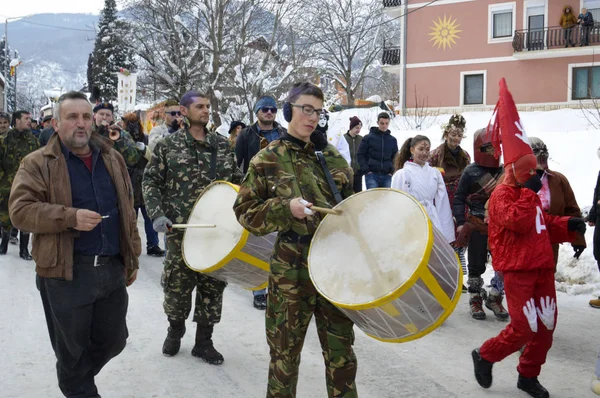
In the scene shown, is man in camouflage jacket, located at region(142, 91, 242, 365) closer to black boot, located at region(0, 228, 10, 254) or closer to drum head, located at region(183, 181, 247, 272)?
drum head, located at region(183, 181, 247, 272)

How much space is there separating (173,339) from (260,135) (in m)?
2.57

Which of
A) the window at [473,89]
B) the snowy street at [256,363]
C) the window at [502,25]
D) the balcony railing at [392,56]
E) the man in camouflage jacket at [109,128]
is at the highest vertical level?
the window at [502,25]

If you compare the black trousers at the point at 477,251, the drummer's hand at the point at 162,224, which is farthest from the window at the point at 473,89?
the drummer's hand at the point at 162,224

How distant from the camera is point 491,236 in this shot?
15.6 feet

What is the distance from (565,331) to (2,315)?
5470mm

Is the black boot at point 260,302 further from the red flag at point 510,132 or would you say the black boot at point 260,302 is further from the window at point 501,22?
the window at point 501,22

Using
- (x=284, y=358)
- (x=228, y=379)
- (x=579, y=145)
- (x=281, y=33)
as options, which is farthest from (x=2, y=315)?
(x=281, y=33)

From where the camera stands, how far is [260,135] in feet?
23.0

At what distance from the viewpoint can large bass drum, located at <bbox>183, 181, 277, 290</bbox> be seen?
173 inches

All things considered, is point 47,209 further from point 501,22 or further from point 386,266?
point 501,22

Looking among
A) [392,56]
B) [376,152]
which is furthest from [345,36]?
[376,152]

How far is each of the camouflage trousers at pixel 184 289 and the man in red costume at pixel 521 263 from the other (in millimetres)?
2079

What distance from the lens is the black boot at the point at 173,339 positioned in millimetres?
5305

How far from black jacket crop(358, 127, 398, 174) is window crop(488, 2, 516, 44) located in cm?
2216
